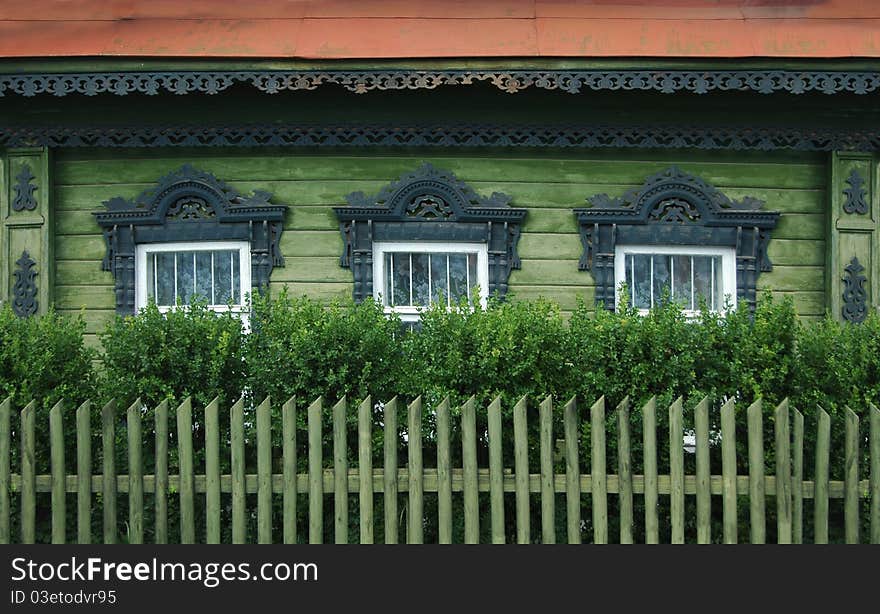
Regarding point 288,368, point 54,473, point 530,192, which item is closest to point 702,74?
point 530,192

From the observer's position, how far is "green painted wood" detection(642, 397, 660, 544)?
4812 mm

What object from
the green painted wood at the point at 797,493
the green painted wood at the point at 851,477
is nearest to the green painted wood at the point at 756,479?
the green painted wood at the point at 797,493

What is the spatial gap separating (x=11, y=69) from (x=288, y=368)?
4.06 metres

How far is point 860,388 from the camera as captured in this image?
5492 mm

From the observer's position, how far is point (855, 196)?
7.72 metres

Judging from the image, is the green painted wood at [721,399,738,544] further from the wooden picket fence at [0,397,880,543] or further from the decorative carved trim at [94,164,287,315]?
the decorative carved trim at [94,164,287,315]

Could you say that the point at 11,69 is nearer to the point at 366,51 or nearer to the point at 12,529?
the point at 366,51

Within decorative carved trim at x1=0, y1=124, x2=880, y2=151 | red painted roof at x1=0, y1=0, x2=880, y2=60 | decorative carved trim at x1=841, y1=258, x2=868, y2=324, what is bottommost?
decorative carved trim at x1=841, y1=258, x2=868, y2=324

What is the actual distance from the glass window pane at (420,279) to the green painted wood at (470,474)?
10.2ft

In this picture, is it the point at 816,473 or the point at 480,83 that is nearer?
the point at 816,473

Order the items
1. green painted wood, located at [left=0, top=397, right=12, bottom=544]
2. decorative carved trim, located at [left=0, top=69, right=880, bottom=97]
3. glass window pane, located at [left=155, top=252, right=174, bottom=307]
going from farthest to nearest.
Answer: glass window pane, located at [left=155, top=252, right=174, bottom=307] < decorative carved trim, located at [left=0, top=69, right=880, bottom=97] < green painted wood, located at [left=0, top=397, right=12, bottom=544]

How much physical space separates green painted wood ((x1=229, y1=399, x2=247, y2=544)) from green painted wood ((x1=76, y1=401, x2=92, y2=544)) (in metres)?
0.82

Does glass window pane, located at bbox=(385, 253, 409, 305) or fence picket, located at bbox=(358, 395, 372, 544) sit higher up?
glass window pane, located at bbox=(385, 253, 409, 305)

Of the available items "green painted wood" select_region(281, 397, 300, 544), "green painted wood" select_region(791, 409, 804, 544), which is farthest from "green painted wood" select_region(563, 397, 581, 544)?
"green painted wood" select_region(281, 397, 300, 544)
